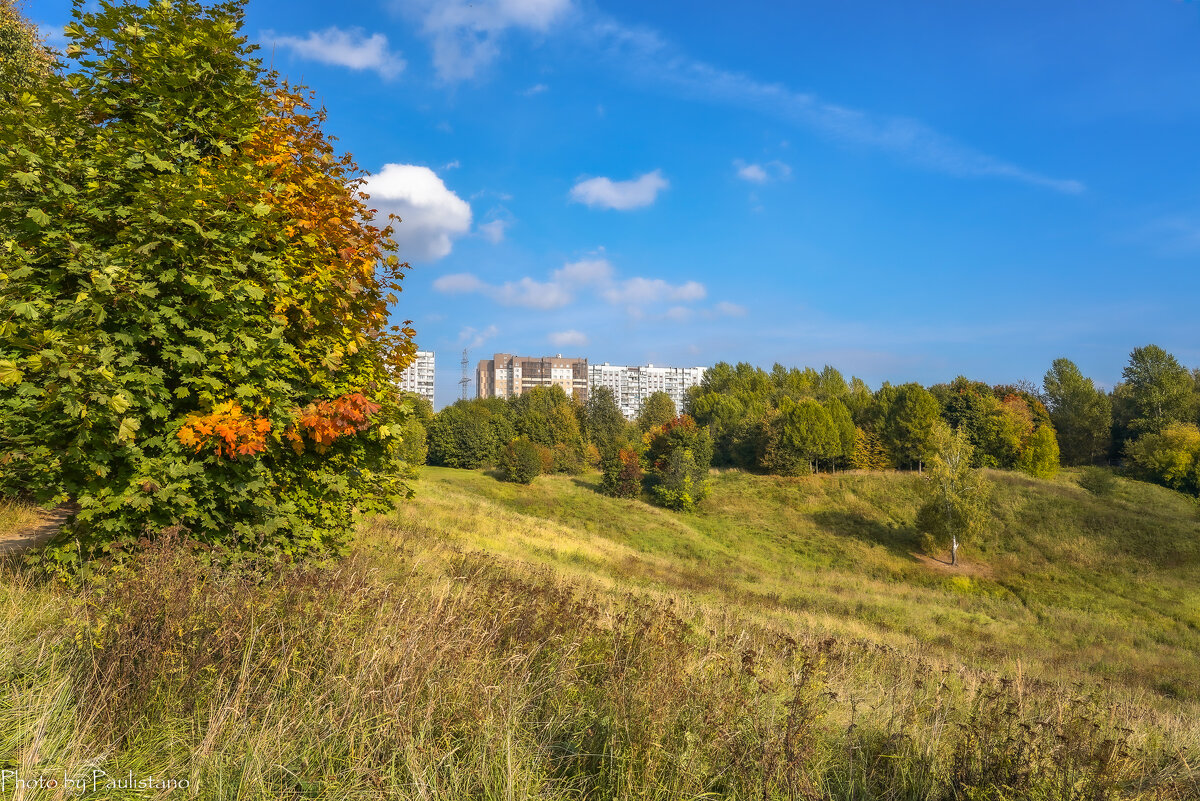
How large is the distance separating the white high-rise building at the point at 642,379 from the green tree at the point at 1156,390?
11297 cm

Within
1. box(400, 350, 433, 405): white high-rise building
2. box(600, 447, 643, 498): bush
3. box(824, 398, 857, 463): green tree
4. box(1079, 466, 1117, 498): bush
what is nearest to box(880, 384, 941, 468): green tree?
box(824, 398, 857, 463): green tree

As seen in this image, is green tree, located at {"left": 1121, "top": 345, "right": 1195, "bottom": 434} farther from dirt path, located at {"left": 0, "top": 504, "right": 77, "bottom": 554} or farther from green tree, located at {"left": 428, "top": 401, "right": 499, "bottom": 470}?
dirt path, located at {"left": 0, "top": 504, "right": 77, "bottom": 554}

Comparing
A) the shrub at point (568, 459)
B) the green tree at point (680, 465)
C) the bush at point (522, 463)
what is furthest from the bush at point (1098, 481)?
the shrub at point (568, 459)

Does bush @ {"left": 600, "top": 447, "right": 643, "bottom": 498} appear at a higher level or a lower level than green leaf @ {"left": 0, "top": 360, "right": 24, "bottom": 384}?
lower

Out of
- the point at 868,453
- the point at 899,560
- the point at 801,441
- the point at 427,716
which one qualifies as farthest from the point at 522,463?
the point at 427,716

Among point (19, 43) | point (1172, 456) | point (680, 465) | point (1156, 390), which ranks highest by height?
point (19, 43)

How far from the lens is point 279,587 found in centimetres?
453

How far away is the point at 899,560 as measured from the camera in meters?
32.8

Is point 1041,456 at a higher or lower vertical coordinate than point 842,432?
lower

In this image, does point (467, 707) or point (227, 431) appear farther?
point (227, 431)

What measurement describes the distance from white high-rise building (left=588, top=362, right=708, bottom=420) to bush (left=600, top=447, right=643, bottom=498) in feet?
378

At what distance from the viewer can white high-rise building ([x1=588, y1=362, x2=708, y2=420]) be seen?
6588 inches

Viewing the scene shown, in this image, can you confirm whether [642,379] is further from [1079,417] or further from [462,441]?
[1079,417]

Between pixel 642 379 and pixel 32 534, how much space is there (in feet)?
543
